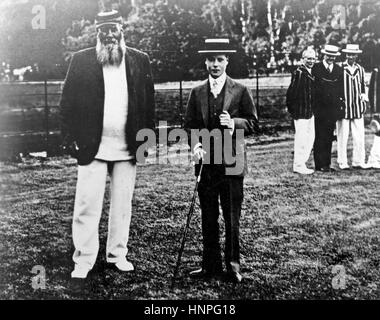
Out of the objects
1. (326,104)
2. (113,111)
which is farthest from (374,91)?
(113,111)

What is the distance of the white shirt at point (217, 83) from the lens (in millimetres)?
4324

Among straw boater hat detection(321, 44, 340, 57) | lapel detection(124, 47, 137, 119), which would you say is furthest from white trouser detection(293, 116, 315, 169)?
lapel detection(124, 47, 137, 119)

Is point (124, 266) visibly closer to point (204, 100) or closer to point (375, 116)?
point (204, 100)

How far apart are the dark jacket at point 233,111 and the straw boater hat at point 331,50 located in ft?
4.30

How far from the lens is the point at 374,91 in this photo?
5.66m

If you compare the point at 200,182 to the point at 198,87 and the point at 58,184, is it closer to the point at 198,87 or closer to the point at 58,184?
the point at 198,87

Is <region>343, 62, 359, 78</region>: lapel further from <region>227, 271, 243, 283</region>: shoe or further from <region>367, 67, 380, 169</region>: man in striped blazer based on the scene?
<region>227, 271, 243, 283</region>: shoe

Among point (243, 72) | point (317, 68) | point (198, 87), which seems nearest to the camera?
point (198, 87)

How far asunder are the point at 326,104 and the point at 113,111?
2160 mm

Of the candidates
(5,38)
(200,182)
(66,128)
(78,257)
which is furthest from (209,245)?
(5,38)

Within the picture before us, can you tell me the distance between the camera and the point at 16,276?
466 centimetres

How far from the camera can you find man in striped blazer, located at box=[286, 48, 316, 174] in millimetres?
5445

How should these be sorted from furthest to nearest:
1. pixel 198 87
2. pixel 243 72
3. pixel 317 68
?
pixel 317 68 → pixel 243 72 → pixel 198 87
